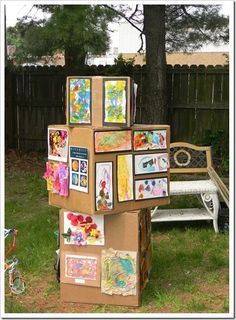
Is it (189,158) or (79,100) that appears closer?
(79,100)

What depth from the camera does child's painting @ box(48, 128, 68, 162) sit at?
3.36 m

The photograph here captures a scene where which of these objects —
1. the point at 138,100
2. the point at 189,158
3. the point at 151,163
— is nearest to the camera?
the point at 151,163

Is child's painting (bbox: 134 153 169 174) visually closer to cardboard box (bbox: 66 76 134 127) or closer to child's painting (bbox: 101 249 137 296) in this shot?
cardboard box (bbox: 66 76 134 127)

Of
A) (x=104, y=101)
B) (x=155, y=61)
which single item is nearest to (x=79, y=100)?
(x=104, y=101)

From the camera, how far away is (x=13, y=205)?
599cm

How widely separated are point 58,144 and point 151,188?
0.69 meters

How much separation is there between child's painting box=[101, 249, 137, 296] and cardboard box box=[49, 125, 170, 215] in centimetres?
31

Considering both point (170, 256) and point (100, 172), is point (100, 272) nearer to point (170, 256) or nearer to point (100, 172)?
point (100, 172)

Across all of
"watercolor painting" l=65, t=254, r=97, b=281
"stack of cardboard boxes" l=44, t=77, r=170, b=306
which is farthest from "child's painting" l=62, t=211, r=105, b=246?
"watercolor painting" l=65, t=254, r=97, b=281

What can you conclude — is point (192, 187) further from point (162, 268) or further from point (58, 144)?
point (58, 144)

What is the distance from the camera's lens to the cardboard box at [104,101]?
3.18 meters

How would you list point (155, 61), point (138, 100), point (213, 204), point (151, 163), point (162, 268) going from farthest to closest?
point (138, 100) < point (155, 61) < point (213, 204) < point (162, 268) < point (151, 163)

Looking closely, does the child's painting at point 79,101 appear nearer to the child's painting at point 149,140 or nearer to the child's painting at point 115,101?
the child's painting at point 115,101

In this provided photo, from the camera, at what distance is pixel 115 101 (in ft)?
10.5
